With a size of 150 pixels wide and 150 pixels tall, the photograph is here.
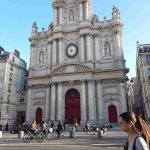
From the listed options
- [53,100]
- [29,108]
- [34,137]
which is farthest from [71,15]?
[34,137]

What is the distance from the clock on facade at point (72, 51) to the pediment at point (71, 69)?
11.3ft

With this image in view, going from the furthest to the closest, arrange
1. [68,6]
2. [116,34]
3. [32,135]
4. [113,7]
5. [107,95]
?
[68,6], [113,7], [116,34], [107,95], [32,135]

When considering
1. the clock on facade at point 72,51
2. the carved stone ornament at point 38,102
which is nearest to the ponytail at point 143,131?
the carved stone ornament at point 38,102

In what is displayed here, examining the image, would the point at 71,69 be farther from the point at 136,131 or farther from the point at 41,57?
the point at 136,131

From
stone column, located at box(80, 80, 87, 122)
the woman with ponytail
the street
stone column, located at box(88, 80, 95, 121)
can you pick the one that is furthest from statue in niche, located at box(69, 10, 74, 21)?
the woman with ponytail

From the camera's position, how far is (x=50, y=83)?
42.1m

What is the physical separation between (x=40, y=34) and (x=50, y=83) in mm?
13155

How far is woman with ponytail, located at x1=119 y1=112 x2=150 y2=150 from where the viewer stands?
2.83 meters

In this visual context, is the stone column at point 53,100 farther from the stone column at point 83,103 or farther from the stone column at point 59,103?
the stone column at point 83,103

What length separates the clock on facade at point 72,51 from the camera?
43.7m

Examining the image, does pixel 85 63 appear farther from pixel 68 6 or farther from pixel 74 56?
pixel 68 6

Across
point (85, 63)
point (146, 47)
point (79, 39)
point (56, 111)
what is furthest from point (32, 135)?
point (146, 47)

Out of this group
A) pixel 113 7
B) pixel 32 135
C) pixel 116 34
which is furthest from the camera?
pixel 113 7

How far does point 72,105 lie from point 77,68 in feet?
23.6
